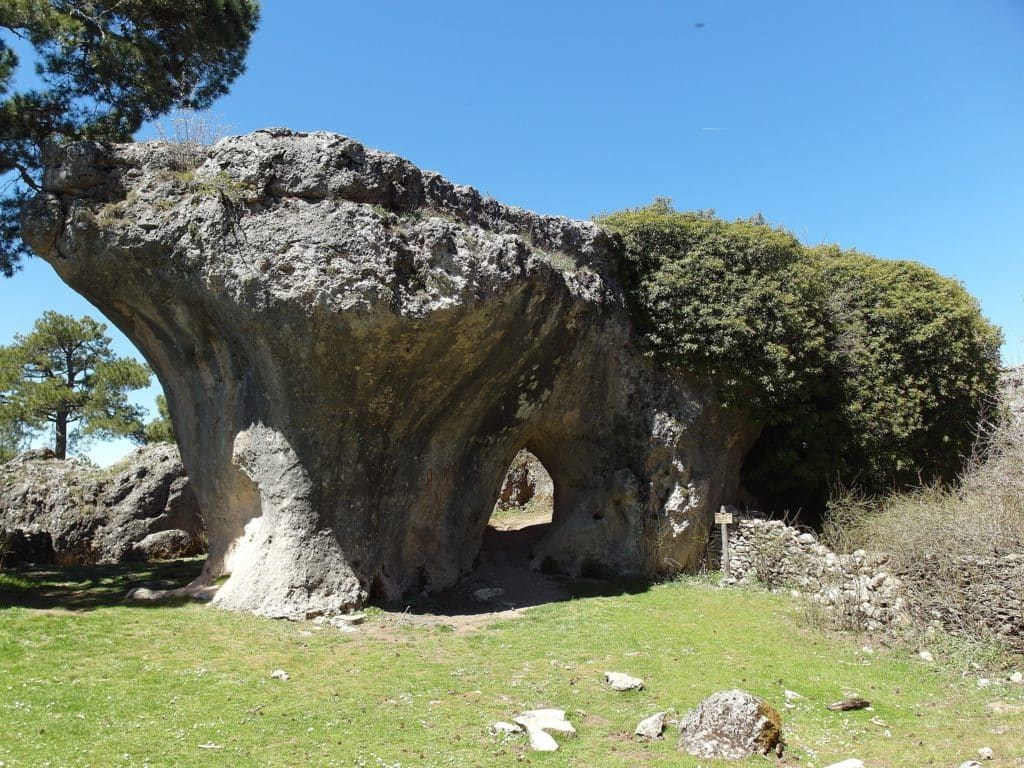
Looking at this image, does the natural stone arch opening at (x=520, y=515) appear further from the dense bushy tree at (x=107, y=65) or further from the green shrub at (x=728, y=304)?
the dense bushy tree at (x=107, y=65)

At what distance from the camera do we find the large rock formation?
11547mm

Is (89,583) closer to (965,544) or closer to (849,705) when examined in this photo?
(849,705)

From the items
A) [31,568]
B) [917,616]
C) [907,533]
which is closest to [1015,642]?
[917,616]

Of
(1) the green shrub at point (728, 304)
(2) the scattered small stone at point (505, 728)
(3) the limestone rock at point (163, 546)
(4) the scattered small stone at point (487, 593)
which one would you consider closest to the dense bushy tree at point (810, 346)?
(1) the green shrub at point (728, 304)

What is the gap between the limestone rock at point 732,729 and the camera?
6.91 meters

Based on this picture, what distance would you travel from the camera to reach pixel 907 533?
38.9 ft

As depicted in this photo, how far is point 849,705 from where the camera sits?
27.0 feet

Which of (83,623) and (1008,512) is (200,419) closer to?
(83,623)

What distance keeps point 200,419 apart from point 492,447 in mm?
5206

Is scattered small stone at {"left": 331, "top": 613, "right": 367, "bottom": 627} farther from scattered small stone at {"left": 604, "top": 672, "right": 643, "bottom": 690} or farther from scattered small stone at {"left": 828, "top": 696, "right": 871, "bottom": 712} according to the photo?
scattered small stone at {"left": 828, "top": 696, "right": 871, "bottom": 712}

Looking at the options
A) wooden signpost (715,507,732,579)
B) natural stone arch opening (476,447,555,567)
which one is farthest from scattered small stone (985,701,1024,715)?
natural stone arch opening (476,447,555,567)

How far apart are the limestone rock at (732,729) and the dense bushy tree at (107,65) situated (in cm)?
1302

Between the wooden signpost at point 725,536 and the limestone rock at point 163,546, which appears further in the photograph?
the limestone rock at point 163,546

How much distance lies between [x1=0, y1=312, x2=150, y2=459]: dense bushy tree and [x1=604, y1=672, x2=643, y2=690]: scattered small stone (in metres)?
23.4
